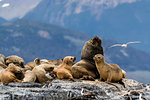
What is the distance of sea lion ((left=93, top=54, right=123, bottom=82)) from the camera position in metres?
12.2

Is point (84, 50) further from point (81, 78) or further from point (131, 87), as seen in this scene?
point (131, 87)

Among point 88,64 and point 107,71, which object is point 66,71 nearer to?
point 88,64

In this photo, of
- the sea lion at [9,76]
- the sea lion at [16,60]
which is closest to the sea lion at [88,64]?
the sea lion at [9,76]

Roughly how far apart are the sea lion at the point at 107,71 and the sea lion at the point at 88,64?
511mm

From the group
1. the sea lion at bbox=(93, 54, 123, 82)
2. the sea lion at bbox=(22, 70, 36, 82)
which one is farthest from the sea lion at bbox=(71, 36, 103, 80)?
the sea lion at bbox=(22, 70, 36, 82)

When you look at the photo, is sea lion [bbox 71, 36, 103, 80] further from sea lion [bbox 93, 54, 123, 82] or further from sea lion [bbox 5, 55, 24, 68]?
sea lion [bbox 5, 55, 24, 68]

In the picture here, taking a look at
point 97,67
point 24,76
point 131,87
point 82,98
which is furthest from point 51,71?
point 82,98

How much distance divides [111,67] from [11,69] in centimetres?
379

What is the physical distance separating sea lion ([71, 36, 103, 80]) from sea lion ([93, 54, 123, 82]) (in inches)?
20.1

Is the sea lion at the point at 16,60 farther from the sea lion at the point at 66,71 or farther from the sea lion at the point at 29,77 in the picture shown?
the sea lion at the point at 66,71

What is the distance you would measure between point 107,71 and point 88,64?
1363mm

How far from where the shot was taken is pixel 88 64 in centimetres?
1341

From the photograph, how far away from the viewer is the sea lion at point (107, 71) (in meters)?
12.2

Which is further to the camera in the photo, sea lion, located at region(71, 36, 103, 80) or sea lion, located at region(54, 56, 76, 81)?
sea lion, located at region(71, 36, 103, 80)
